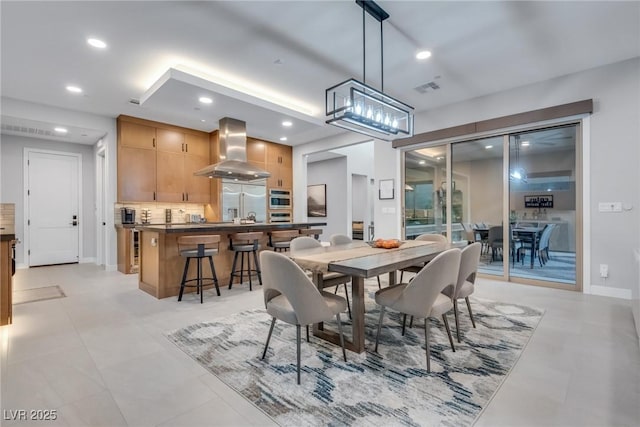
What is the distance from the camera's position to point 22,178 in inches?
231

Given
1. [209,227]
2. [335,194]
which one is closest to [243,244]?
[209,227]

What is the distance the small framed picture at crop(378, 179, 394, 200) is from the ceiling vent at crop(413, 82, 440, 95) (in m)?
1.79

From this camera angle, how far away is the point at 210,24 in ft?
9.52

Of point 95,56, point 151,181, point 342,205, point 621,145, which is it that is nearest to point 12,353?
point 95,56

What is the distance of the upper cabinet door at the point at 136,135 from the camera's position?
5.50m

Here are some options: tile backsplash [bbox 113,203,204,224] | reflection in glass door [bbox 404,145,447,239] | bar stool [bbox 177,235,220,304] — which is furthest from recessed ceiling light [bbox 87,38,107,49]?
reflection in glass door [bbox 404,145,447,239]

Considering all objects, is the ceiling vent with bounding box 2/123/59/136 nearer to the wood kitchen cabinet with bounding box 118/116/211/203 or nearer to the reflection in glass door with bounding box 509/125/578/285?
the wood kitchen cabinet with bounding box 118/116/211/203

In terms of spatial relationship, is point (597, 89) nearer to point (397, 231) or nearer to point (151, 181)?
point (397, 231)

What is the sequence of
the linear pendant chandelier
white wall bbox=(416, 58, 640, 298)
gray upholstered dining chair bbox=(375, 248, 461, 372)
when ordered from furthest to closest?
white wall bbox=(416, 58, 640, 298) → the linear pendant chandelier → gray upholstered dining chair bbox=(375, 248, 461, 372)

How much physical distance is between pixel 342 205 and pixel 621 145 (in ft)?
20.3

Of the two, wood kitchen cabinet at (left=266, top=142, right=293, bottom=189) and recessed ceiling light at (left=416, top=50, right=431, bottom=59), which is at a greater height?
recessed ceiling light at (left=416, top=50, right=431, bottom=59)

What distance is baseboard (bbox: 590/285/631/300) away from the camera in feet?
12.0

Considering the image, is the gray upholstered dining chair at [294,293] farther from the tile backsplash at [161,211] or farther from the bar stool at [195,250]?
the tile backsplash at [161,211]

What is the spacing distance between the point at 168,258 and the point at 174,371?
6.87 feet
